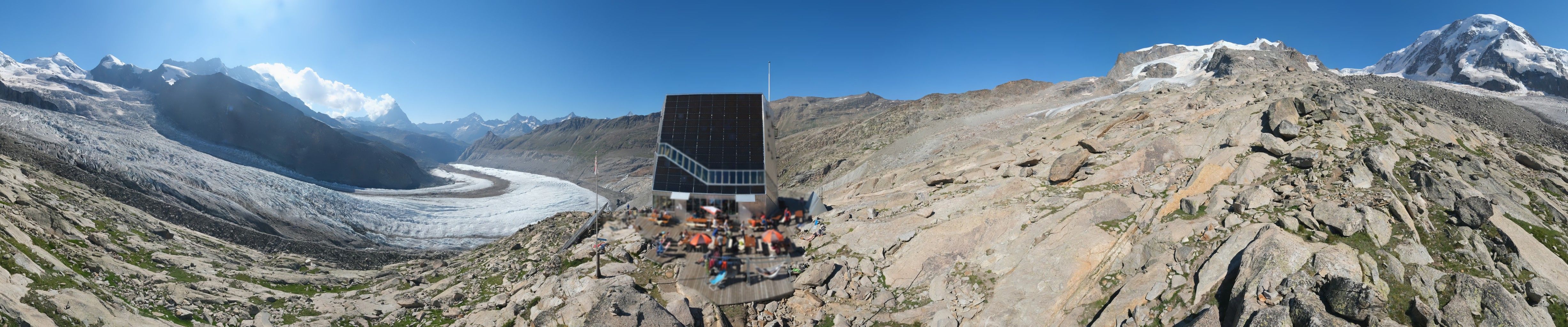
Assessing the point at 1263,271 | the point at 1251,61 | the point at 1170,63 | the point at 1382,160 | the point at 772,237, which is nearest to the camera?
the point at 1263,271

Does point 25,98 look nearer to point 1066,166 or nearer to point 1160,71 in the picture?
point 1066,166

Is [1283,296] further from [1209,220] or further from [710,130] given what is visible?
[710,130]

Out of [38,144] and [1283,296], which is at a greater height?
[38,144]

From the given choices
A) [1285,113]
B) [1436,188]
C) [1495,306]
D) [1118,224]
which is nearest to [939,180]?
[1118,224]

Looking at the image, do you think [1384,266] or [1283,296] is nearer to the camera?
[1283,296]

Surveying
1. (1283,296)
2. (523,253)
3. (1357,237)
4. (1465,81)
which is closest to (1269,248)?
(1283,296)

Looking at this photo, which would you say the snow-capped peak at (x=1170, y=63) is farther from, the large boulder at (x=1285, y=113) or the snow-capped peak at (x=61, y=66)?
the snow-capped peak at (x=61, y=66)

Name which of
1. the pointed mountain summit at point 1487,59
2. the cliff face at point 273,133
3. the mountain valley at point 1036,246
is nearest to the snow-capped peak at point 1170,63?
the pointed mountain summit at point 1487,59
